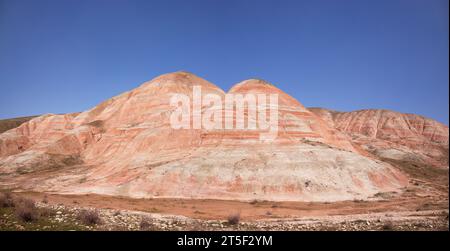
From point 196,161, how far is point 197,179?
3296 mm

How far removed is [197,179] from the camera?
115ft

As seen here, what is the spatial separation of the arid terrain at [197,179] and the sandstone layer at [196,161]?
0.17 metres

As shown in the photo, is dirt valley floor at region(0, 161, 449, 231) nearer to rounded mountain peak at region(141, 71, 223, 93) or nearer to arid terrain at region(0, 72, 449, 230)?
arid terrain at region(0, 72, 449, 230)

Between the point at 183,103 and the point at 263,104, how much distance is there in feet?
48.3

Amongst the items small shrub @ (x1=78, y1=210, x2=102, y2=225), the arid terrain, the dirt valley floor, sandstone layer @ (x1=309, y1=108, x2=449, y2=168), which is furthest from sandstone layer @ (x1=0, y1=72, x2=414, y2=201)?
sandstone layer @ (x1=309, y1=108, x2=449, y2=168)

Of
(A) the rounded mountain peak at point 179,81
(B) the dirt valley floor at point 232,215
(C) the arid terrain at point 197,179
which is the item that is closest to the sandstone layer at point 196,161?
(C) the arid terrain at point 197,179

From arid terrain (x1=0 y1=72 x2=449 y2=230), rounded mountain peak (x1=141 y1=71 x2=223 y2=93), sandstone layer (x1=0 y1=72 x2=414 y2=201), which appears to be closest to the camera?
arid terrain (x1=0 y1=72 x2=449 y2=230)

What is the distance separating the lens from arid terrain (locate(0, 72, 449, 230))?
62.7 ft

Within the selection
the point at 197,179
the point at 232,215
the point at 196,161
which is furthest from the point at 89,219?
the point at 196,161

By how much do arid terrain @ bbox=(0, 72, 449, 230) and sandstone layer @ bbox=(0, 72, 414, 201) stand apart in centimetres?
17

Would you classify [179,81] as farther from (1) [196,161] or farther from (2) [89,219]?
(2) [89,219]

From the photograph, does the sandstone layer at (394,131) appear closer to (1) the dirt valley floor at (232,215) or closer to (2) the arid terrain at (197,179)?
(2) the arid terrain at (197,179)

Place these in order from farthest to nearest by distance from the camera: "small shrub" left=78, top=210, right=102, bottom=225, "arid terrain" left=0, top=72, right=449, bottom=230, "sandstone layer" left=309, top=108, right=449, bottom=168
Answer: "sandstone layer" left=309, top=108, right=449, bottom=168, "arid terrain" left=0, top=72, right=449, bottom=230, "small shrub" left=78, top=210, right=102, bottom=225

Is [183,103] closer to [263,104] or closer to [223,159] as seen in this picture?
[263,104]
